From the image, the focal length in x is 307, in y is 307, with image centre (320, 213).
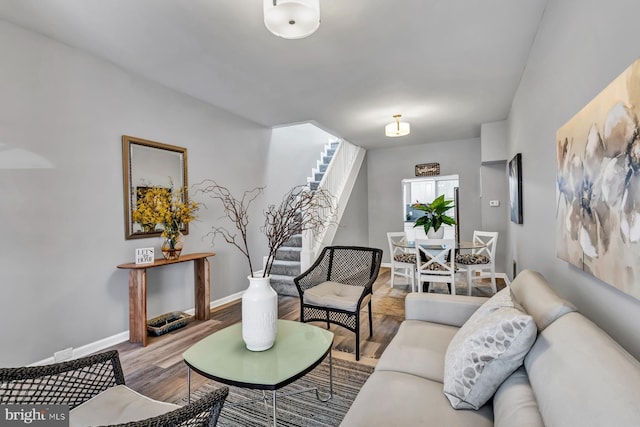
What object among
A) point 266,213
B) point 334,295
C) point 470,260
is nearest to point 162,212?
point 266,213

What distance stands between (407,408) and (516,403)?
37 cm

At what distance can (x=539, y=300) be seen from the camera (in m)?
1.34

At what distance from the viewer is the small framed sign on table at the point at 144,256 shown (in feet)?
9.48

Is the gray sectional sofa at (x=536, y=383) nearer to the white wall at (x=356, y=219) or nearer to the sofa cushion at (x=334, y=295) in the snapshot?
the sofa cushion at (x=334, y=295)

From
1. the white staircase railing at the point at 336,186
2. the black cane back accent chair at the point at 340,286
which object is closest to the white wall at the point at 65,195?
the black cane back accent chair at the point at 340,286

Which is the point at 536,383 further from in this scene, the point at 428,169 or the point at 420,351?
the point at 428,169

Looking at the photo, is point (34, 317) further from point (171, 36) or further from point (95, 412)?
point (171, 36)

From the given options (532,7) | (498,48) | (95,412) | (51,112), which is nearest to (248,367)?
(95,412)

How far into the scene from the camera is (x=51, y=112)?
246 cm

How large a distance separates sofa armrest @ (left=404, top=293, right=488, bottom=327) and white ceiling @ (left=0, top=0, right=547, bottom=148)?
6.52ft

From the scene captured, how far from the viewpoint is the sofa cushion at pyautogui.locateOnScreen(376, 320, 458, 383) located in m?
1.45

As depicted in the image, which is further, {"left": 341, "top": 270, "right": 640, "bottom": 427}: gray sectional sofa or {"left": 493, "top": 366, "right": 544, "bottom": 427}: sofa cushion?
{"left": 493, "top": 366, "right": 544, "bottom": 427}: sofa cushion

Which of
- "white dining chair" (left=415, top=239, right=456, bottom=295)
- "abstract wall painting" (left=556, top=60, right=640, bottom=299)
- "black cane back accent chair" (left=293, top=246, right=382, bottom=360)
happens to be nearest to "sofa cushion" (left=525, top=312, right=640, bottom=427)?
"abstract wall painting" (left=556, top=60, right=640, bottom=299)

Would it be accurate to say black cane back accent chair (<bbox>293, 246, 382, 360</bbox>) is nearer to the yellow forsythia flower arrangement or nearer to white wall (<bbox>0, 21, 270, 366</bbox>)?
the yellow forsythia flower arrangement
